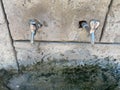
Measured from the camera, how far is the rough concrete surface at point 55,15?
159 centimetres

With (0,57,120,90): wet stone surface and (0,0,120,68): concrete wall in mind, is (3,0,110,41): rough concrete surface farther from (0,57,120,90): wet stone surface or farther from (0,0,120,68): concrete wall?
(0,57,120,90): wet stone surface

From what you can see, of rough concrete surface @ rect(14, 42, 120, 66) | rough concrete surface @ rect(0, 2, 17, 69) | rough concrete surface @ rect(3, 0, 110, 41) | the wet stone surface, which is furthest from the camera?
the wet stone surface

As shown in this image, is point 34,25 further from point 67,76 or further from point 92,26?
point 67,76

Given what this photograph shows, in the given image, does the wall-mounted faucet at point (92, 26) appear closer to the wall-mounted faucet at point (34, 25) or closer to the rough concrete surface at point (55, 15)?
the rough concrete surface at point (55, 15)

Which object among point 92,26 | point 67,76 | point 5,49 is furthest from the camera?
point 67,76

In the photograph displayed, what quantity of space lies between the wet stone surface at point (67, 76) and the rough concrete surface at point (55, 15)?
35 cm

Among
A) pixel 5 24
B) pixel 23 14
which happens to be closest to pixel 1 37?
pixel 5 24

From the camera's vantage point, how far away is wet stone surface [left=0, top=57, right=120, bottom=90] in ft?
6.86

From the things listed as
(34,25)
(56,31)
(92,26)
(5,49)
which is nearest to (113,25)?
(92,26)

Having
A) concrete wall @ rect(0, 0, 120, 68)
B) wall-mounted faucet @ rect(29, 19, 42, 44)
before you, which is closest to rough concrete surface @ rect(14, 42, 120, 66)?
concrete wall @ rect(0, 0, 120, 68)

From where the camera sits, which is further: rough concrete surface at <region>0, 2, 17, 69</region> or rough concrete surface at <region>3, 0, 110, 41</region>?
rough concrete surface at <region>0, 2, 17, 69</region>

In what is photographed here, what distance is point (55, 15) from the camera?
1664 millimetres

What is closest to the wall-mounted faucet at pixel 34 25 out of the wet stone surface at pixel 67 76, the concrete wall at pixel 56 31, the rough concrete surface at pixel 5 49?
the concrete wall at pixel 56 31

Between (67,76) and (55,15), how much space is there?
0.68 m
